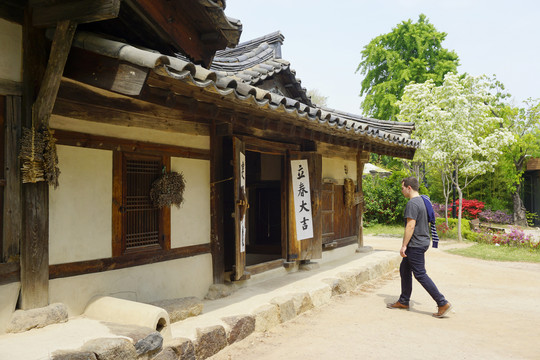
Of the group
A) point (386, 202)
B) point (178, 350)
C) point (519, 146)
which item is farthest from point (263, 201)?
point (519, 146)

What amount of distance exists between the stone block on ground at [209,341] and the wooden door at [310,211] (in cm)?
336

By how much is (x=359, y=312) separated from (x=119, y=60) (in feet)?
16.2

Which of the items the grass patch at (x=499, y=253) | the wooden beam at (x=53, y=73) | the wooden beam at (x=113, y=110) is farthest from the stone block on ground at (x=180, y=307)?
the grass patch at (x=499, y=253)

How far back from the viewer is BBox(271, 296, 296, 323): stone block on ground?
18.3 feet

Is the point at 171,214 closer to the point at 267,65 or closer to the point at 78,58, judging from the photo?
the point at 78,58

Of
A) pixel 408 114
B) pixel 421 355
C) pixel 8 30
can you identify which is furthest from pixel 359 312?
pixel 408 114

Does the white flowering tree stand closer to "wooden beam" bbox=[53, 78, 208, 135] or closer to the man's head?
the man's head

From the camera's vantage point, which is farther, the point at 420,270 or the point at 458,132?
the point at 458,132

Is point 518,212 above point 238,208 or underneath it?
underneath

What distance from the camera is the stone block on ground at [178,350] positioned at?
12.1 ft

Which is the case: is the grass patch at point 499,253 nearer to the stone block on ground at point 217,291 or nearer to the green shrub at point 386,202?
the green shrub at point 386,202

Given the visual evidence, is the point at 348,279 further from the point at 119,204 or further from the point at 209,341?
the point at 119,204

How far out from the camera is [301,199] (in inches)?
307

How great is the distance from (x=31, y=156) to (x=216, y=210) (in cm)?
283
